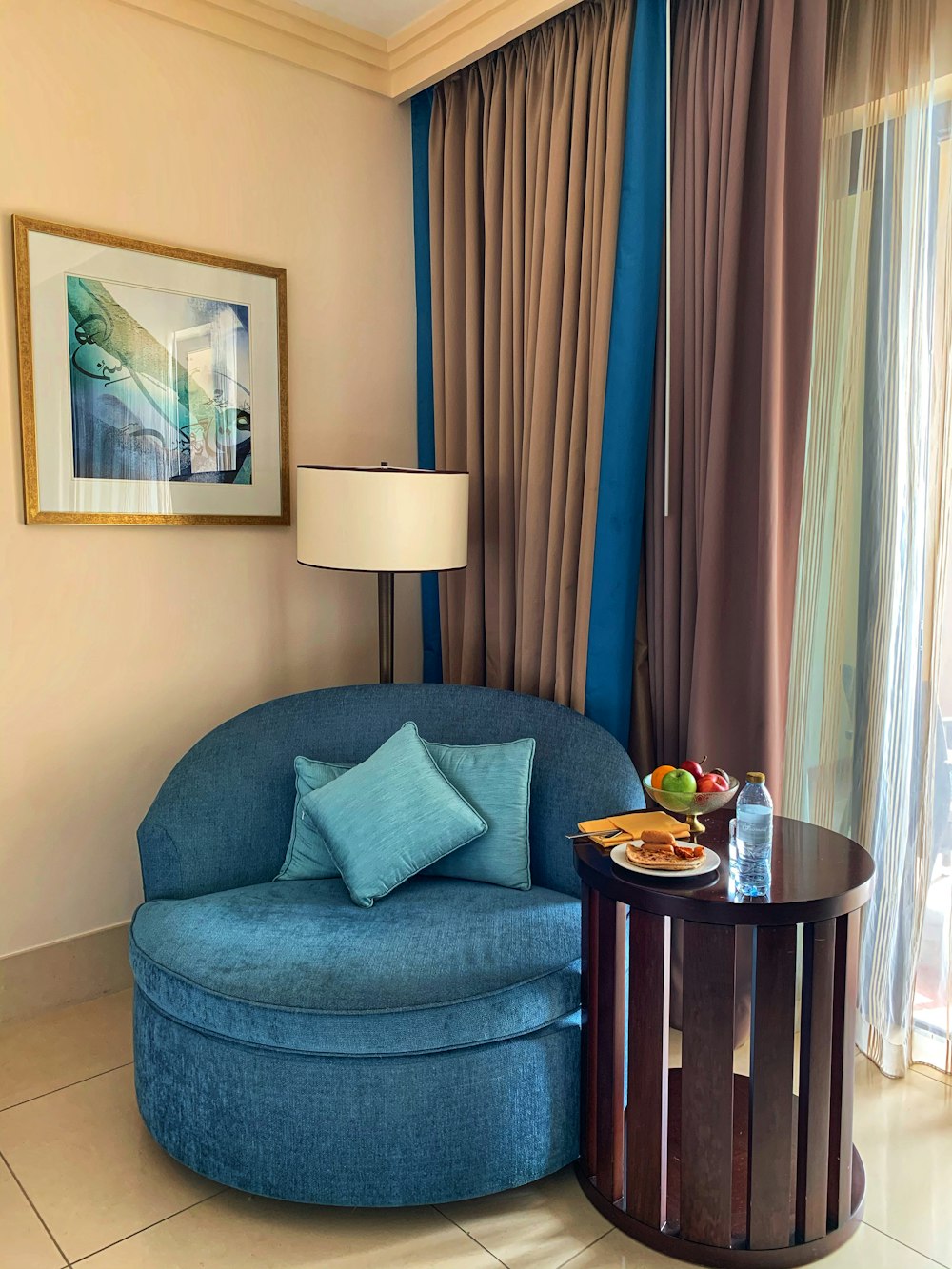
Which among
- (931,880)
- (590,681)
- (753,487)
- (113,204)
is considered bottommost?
(931,880)

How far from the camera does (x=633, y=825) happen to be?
2.05 m

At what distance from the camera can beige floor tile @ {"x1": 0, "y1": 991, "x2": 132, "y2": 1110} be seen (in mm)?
2380

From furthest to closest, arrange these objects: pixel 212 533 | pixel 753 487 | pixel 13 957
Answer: pixel 212 533 → pixel 13 957 → pixel 753 487

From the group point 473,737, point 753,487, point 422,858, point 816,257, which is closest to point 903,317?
point 816,257

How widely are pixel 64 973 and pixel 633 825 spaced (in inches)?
66.3

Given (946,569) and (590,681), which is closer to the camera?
(946,569)

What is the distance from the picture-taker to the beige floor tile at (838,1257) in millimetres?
1757

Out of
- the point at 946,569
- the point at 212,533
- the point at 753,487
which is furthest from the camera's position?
the point at 212,533

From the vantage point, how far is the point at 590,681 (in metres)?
2.69

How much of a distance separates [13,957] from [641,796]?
5.59 ft

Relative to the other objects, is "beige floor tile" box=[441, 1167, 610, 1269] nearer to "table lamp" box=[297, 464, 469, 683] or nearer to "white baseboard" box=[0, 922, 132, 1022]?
"white baseboard" box=[0, 922, 132, 1022]

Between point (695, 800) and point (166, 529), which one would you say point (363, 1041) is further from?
point (166, 529)

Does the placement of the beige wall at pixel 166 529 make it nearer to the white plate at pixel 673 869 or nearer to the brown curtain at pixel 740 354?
the brown curtain at pixel 740 354

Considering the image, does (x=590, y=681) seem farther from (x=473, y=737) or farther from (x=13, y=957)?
(x=13, y=957)
